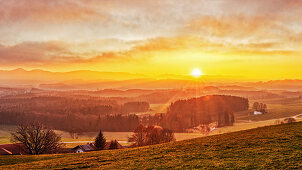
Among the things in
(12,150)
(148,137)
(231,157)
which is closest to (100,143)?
(148,137)

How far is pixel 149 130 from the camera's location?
80312 millimetres

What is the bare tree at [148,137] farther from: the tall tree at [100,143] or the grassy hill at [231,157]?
the grassy hill at [231,157]

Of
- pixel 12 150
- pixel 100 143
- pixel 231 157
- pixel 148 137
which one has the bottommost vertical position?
pixel 148 137

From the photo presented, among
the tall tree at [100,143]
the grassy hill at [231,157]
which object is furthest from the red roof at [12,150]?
the grassy hill at [231,157]

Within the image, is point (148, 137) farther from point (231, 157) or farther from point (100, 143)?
point (231, 157)

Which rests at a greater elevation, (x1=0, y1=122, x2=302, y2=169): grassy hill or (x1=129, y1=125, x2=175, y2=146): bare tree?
(x1=0, y1=122, x2=302, y2=169): grassy hill

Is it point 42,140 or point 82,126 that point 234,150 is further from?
point 82,126

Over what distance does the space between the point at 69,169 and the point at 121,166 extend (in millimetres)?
5113

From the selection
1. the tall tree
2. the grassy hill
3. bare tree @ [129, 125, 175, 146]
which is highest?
the grassy hill

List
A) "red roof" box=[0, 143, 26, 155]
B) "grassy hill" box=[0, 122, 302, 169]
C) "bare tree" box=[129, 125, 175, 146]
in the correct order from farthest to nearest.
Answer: "bare tree" box=[129, 125, 175, 146] < "red roof" box=[0, 143, 26, 155] < "grassy hill" box=[0, 122, 302, 169]

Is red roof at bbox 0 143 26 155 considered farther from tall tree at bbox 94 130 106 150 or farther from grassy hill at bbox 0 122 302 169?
grassy hill at bbox 0 122 302 169

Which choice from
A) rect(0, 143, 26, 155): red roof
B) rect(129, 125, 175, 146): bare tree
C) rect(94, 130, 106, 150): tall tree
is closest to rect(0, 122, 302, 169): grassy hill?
rect(94, 130, 106, 150): tall tree

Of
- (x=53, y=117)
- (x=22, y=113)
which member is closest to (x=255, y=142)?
(x=53, y=117)

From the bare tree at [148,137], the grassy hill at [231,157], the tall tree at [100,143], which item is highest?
the grassy hill at [231,157]
